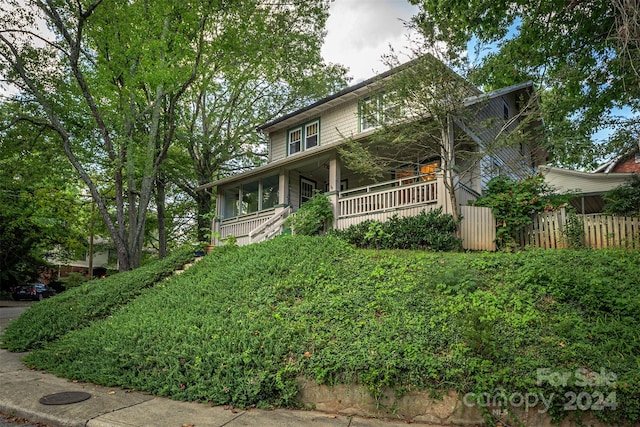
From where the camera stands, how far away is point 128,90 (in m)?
12.8

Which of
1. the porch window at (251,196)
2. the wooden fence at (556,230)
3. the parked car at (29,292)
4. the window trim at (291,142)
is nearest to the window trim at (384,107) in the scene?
the wooden fence at (556,230)

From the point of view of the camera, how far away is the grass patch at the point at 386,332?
4023mm

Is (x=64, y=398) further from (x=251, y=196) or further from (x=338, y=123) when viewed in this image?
(x=251, y=196)

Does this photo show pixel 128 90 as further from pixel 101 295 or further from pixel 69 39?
pixel 101 295

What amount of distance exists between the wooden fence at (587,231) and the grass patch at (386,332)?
5.18ft

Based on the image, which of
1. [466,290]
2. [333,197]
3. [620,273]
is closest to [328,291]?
[466,290]

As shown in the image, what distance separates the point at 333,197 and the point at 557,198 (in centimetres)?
621

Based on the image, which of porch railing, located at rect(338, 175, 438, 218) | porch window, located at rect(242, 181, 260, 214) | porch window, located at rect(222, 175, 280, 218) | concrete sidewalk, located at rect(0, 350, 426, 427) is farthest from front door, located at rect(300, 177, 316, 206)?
concrete sidewalk, located at rect(0, 350, 426, 427)

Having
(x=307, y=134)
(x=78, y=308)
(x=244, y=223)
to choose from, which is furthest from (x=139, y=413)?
(x=307, y=134)

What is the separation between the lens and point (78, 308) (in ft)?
27.7

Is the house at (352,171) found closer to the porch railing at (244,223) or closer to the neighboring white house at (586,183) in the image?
the porch railing at (244,223)

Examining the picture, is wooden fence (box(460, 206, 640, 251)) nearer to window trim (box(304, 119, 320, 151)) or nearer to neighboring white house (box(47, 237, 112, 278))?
window trim (box(304, 119, 320, 151))

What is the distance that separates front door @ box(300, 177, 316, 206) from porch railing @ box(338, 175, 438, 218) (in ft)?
12.8

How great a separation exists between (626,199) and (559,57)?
3907 mm
